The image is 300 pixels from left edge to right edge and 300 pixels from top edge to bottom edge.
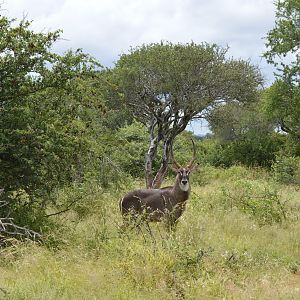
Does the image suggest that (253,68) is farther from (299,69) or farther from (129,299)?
(129,299)

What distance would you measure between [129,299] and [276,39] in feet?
38.7

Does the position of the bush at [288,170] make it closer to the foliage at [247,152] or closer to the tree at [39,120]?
the foliage at [247,152]

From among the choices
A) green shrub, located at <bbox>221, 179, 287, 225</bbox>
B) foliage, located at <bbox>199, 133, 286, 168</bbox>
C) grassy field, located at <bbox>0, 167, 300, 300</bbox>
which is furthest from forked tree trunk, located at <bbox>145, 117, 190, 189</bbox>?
grassy field, located at <bbox>0, 167, 300, 300</bbox>

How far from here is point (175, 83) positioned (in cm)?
2111

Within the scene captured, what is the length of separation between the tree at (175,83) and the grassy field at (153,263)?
416 inches

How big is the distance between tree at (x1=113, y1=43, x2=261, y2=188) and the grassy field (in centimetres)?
1057

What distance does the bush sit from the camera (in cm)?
2042

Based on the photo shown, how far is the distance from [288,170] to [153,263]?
16.0 metres

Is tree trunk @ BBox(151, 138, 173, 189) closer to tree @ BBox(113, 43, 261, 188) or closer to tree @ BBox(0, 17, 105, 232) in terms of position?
tree @ BBox(113, 43, 261, 188)

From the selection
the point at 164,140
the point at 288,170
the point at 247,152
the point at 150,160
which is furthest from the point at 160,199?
the point at 247,152

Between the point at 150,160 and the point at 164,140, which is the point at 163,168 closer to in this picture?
the point at 150,160

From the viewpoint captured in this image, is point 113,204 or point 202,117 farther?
point 202,117

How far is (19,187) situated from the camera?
9188 mm

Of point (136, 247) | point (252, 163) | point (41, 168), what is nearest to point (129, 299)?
point (136, 247)
